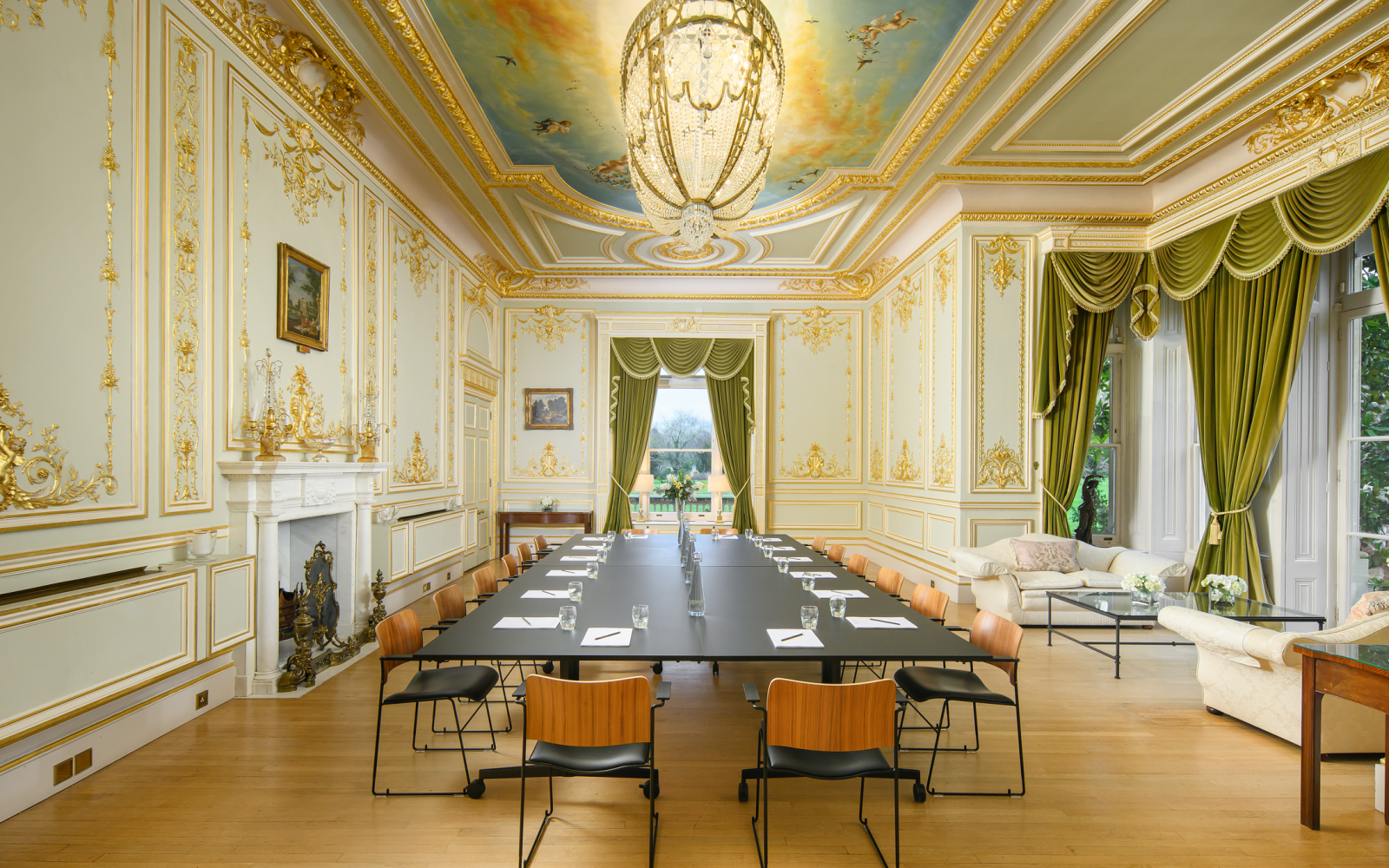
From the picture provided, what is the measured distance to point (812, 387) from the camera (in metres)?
9.62

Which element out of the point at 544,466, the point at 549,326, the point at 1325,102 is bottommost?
the point at 544,466

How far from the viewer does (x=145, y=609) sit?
3.14m

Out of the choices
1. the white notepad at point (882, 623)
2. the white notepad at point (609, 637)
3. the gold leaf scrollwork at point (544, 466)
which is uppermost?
the gold leaf scrollwork at point (544, 466)

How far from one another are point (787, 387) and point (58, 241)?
7918 mm

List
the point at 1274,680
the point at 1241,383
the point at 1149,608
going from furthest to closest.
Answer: the point at 1241,383 → the point at 1149,608 → the point at 1274,680

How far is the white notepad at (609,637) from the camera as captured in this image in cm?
268

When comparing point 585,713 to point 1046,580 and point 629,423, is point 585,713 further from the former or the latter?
point 629,423

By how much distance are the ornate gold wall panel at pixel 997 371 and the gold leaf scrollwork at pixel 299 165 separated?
5.79m

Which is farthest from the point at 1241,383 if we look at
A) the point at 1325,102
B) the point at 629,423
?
the point at 629,423

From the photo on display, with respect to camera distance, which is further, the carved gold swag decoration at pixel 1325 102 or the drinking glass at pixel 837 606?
the carved gold swag decoration at pixel 1325 102

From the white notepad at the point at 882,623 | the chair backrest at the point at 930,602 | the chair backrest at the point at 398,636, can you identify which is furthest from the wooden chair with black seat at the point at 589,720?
the chair backrest at the point at 930,602

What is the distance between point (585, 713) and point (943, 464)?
568 centimetres

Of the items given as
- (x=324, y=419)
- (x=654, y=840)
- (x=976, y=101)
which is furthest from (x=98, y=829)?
(x=976, y=101)

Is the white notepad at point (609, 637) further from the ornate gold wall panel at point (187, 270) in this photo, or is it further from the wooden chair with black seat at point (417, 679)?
the ornate gold wall panel at point (187, 270)
